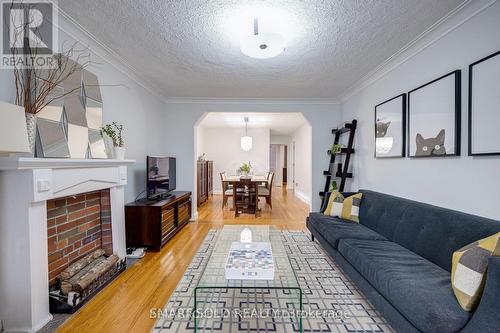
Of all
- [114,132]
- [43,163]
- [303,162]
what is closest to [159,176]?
[114,132]

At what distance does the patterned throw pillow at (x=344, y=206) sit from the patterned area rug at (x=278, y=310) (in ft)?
2.68

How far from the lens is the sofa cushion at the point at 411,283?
1205 mm

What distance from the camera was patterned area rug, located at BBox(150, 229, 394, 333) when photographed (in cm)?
172

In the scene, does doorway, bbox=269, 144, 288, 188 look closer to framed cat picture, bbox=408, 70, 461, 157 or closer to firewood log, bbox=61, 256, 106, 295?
framed cat picture, bbox=408, 70, 461, 157

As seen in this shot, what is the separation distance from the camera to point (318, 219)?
10.1 ft

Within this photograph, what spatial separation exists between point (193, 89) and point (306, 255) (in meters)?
3.16

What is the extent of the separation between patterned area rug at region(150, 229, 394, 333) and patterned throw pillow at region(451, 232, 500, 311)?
0.67 metres

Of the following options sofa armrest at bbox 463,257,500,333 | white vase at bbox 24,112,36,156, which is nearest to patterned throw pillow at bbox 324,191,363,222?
sofa armrest at bbox 463,257,500,333

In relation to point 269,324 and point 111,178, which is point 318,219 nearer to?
point 269,324

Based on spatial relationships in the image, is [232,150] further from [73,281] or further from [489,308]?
[489,308]

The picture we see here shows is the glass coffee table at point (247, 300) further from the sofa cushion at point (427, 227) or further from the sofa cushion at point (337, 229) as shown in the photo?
the sofa cushion at point (427, 227)

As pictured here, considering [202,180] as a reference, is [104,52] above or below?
above

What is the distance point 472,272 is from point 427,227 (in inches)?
31.6

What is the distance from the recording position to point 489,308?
1.07 meters
